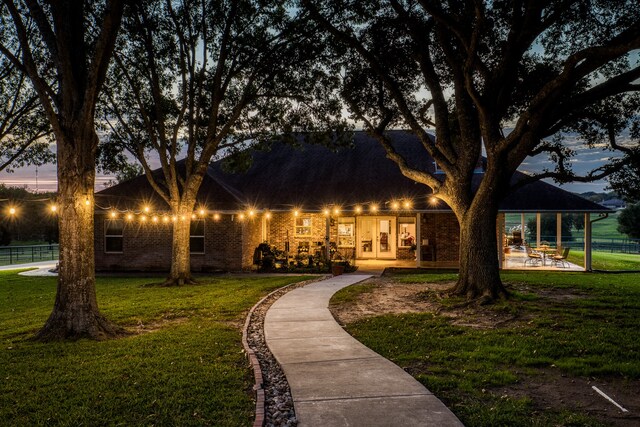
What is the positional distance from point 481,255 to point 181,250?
9.82m

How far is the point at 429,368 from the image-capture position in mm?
5949

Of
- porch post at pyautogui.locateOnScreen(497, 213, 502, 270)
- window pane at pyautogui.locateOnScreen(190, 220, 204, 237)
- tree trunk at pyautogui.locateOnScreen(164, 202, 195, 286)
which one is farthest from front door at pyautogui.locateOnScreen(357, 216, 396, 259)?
tree trunk at pyautogui.locateOnScreen(164, 202, 195, 286)

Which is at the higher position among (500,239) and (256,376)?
(500,239)

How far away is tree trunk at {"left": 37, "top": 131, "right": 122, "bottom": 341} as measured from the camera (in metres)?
7.80

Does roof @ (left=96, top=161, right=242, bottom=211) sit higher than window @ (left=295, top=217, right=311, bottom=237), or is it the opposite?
roof @ (left=96, top=161, right=242, bottom=211)

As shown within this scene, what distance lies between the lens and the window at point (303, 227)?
2300 cm

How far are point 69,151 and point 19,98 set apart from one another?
14.1 metres

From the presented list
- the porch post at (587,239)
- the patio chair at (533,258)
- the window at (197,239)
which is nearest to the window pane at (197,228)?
the window at (197,239)

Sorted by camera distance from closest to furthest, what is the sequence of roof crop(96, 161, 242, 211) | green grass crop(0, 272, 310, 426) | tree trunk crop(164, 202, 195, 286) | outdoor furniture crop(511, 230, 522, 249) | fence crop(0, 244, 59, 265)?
1. green grass crop(0, 272, 310, 426)
2. tree trunk crop(164, 202, 195, 286)
3. roof crop(96, 161, 242, 211)
4. outdoor furniture crop(511, 230, 522, 249)
5. fence crop(0, 244, 59, 265)

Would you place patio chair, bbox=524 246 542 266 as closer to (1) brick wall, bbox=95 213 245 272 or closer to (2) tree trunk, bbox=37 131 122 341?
(1) brick wall, bbox=95 213 245 272

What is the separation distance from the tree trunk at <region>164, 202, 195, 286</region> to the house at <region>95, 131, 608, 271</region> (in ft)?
10.8

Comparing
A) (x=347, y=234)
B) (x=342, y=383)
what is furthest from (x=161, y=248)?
(x=342, y=383)

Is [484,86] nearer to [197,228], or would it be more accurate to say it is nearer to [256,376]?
[256,376]

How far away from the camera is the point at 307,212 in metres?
20.1
